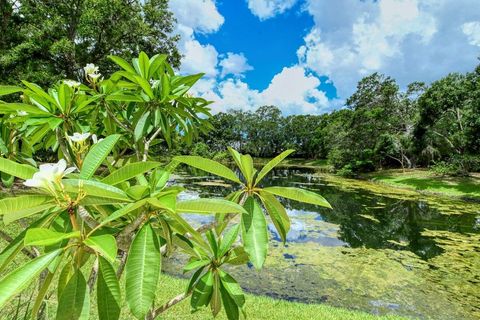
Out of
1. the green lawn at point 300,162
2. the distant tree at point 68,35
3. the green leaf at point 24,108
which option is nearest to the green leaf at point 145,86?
the green leaf at point 24,108

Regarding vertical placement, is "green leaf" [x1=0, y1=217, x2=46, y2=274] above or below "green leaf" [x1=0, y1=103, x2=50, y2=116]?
below

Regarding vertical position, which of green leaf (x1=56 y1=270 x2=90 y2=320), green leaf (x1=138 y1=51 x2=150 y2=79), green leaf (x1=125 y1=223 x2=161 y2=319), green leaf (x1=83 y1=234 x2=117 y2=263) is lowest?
green leaf (x1=56 y1=270 x2=90 y2=320)

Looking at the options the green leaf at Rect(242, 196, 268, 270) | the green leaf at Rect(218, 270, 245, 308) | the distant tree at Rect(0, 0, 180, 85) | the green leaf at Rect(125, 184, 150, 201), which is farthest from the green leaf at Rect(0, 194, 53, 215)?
the distant tree at Rect(0, 0, 180, 85)

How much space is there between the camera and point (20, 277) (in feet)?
2.19

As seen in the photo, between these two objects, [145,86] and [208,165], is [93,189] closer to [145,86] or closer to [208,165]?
[208,165]

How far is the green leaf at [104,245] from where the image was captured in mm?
663

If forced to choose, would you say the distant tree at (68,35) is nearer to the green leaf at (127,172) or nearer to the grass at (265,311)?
the grass at (265,311)

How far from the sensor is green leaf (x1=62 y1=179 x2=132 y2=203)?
2.41 ft

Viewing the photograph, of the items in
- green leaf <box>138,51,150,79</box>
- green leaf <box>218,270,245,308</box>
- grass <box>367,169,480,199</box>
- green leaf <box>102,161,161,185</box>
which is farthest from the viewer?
grass <box>367,169,480,199</box>

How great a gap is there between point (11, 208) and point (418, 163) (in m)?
33.0

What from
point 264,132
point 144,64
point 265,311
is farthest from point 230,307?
point 264,132

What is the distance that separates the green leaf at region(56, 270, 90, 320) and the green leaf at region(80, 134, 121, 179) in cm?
27

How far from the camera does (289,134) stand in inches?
2263

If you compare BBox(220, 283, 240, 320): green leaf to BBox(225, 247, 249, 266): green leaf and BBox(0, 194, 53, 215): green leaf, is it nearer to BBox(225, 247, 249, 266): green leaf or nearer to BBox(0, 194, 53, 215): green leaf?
BBox(225, 247, 249, 266): green leaf
